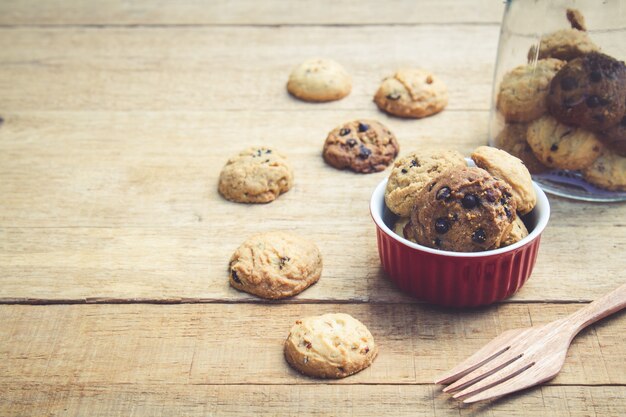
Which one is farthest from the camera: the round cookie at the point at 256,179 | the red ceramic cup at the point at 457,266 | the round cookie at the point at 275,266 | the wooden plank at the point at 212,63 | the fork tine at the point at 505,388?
the wooden plank at the point at 212,63

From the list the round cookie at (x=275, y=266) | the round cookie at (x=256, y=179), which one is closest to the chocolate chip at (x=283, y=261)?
the round cookie at (x=275, y=266)

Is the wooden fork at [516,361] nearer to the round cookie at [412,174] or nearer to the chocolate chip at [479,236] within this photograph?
the chocolate chip at [479,236]

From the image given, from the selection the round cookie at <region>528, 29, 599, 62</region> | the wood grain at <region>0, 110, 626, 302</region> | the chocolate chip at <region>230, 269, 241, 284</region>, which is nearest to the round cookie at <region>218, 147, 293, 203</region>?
the wood grain at <region>0, 110, 626, 302</region>

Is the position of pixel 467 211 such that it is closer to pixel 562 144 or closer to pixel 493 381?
pixel 493 381

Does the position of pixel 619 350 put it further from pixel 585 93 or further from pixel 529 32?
pixel 529 32

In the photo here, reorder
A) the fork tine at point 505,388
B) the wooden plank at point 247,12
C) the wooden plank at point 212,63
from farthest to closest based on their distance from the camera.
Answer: the wooden plank at point 247,12 → the wooden plank at point 212,63 → the fork tine at point 505,388

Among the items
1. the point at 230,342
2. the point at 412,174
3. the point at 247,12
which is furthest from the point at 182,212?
the point at 247,12

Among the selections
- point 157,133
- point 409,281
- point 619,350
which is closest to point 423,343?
point 409,281
